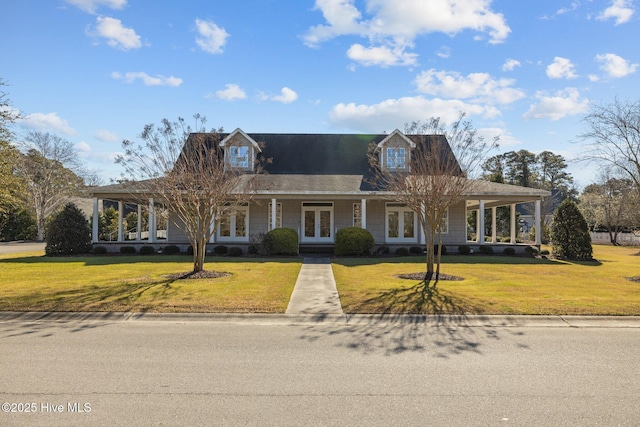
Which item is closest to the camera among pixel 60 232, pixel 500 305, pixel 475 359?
pixel 475 359

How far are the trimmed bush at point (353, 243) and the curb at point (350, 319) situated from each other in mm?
11986

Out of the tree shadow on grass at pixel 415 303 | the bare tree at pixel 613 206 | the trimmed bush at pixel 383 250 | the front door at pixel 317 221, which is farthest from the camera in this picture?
the bare tree at pixel 613 206

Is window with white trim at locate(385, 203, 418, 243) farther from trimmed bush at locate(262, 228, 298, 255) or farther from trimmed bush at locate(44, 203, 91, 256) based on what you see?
trimmed bush at locate(44, 203, 91, 256)

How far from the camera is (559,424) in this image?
3881 mm

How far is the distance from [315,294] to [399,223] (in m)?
15.2

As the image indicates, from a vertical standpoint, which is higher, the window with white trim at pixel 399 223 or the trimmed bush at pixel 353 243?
the window with white trim at pixel 399 223

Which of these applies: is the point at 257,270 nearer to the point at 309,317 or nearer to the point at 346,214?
the point at 309,317

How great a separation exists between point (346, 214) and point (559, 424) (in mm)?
20922

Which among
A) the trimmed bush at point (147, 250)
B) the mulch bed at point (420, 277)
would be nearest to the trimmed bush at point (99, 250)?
the trimmed bush at point (147, 250)

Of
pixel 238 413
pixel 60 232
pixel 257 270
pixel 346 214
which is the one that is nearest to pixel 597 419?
pixel 238 413

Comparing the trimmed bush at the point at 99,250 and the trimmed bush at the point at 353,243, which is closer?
the trimmed bush at the point at 353,243

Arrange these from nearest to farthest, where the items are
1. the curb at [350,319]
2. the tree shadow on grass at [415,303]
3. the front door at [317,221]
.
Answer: the curb at [350,319], the tree shadow on grass at [415,303], the front door at [317,221]

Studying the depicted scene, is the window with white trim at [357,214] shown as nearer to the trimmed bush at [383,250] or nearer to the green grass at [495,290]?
the trimmed bush at [383,250]

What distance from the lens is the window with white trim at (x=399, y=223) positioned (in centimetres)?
2477
